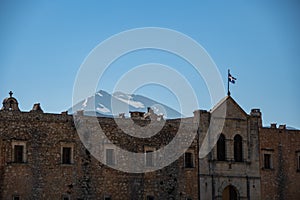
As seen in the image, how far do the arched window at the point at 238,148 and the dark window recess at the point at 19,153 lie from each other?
54.2 ft

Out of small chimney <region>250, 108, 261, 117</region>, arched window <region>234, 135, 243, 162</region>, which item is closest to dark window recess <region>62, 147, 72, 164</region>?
arched window <region>234, 135, 243, 162</region>

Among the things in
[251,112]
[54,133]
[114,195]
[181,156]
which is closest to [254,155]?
[251,112]

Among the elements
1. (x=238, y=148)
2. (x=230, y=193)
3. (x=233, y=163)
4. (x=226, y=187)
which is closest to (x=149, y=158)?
(x=226, y=187)

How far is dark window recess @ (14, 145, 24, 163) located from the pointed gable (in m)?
14.9

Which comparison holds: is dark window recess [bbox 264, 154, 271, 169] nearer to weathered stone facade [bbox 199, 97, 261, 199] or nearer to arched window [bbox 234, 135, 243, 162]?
weathered stone facade [bbox 199, 97, 261, 199]

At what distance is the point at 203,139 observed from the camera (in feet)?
166

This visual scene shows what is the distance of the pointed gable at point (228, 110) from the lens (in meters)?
51.9

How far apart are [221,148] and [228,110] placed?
2.97 m

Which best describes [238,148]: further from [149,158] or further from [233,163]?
[149,158]

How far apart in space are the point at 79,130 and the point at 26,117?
3.70 meters

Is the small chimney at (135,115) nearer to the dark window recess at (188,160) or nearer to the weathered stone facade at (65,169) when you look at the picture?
the weathered stone facade at (65,169)

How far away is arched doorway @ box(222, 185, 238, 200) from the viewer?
170 ft

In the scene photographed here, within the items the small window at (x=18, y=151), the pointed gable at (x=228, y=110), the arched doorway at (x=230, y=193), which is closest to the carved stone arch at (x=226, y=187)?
the arched doorway at (x=230, y=193)

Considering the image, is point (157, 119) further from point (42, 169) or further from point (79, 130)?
point (42, 169)
